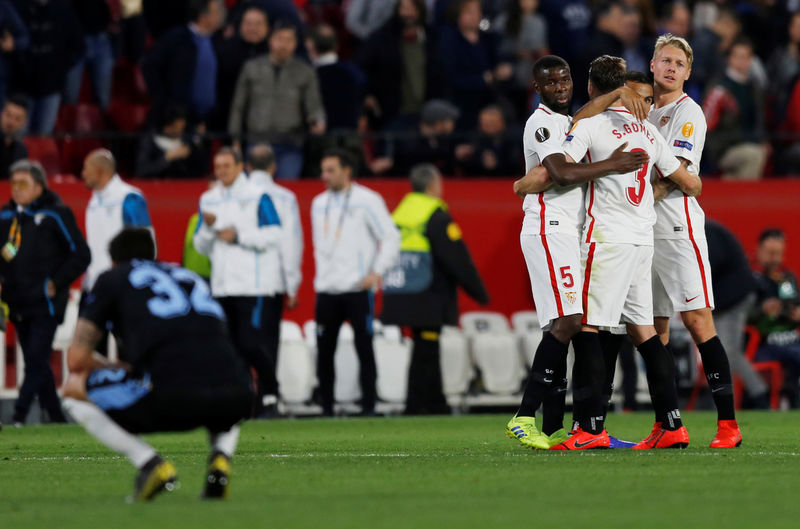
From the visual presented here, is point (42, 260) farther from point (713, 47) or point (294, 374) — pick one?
point (713, 47)

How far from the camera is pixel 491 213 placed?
17828mm

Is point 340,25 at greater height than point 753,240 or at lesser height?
greater

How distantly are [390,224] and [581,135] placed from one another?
618 centimetres

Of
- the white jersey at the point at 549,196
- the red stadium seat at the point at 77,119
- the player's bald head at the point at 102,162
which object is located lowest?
the white jersey at the point at 549,196

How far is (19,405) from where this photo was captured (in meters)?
14.0

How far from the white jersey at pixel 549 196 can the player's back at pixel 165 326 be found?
9.52 feet

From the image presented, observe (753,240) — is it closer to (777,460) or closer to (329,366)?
(329,366)

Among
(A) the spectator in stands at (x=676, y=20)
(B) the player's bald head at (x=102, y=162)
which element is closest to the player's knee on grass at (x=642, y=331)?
(B) the player's bald head at (x=102, y=162)

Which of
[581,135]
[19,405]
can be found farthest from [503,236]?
[581,135]

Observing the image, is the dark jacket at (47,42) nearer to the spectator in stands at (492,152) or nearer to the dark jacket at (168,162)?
the dark jacket at (168,162)

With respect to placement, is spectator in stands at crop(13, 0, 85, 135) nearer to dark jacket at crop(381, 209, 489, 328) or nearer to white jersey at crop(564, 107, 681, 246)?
dark jacket at crop(381, 209, 489, 328)

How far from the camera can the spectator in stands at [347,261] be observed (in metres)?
15.0

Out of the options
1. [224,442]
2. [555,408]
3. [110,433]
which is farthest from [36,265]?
[224,442]

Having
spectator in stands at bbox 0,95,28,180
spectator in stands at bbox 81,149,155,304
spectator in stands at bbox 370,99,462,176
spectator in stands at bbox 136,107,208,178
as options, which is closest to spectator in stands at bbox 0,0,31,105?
spectator in stands at bbox 0,95,28,180
